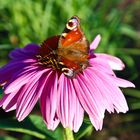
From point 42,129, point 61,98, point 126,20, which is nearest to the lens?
point 61,98

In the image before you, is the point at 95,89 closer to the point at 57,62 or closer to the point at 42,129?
the point at 57,62

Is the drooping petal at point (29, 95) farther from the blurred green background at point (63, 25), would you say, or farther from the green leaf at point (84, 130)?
the blurred green background at point (63, 25)

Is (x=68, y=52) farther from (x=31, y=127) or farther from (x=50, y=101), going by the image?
(x=31, y=127)

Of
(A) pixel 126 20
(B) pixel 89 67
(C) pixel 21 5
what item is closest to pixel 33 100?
(B) pixel 89 67

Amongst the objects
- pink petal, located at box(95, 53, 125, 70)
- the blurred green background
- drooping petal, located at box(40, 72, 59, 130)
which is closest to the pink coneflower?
drooping petal, located at box(40, 72, 59, 130)

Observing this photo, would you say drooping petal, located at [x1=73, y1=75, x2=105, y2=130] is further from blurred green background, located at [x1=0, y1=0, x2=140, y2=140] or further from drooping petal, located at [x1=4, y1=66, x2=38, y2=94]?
blurred green background, located at [x1=0, y1=0, x2=140, y2=140]

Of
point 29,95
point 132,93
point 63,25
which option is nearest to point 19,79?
point 29,95

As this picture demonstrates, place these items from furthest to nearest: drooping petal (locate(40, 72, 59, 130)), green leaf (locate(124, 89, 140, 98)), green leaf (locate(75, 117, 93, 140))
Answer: green leaf (locate(124, 89, 140, 98))
green leaf (locate(75, 117, 93, 140))
drooping petal (locate(40, 72, 59, 130))
